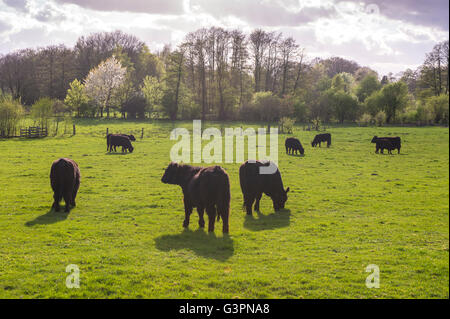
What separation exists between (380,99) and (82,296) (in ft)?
180

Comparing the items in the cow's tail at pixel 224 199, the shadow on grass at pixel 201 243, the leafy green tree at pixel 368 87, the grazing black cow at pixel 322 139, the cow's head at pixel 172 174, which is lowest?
the shadow on grass at pixel 201 243

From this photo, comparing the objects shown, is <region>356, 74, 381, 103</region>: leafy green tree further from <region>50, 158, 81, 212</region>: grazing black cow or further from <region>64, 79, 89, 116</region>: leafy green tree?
<region>50, 158, 81, 212</region>: grazing black cow

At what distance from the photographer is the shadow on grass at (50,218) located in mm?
11234

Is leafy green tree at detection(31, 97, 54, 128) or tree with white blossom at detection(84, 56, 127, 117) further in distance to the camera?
tree with white blossom at detection(84, 56, 127, 117)

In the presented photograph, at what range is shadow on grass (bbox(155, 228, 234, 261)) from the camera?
28.7 ft

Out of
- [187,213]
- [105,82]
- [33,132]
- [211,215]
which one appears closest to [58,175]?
[187,213]

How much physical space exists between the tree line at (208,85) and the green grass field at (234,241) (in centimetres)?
3987

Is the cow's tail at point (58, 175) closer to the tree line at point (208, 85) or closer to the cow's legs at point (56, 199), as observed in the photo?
the cow's legs at point (56, 199)

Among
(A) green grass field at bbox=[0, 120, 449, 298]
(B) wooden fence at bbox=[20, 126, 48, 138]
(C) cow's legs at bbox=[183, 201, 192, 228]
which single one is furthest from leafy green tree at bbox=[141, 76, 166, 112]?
(C) cow's legs at bbox=[183, 201, 192, 228]

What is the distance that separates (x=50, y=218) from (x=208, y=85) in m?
54.6

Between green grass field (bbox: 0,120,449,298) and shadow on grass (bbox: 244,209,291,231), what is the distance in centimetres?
4

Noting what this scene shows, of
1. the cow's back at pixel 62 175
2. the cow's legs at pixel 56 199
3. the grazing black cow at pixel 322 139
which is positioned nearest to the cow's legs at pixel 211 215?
the cow's back at pixel 62 175
